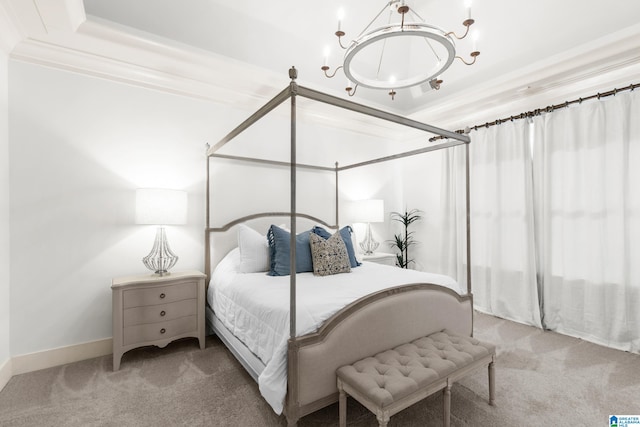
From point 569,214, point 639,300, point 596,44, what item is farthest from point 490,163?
point 639,300

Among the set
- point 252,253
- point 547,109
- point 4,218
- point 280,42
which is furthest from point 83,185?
point 547,109

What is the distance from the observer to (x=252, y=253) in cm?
278

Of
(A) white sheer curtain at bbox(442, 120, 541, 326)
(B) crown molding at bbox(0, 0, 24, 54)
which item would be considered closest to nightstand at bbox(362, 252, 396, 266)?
(A) white sheer curtain at bbox(442, 120, 541, 326)

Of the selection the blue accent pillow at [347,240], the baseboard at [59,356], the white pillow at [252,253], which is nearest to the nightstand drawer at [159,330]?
the baseboard at [59,356]

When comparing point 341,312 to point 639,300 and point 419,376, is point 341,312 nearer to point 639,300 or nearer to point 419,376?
point 419,376

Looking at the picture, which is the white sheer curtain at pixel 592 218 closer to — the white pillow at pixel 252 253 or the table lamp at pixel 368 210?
the table lamp at pixel 368 210

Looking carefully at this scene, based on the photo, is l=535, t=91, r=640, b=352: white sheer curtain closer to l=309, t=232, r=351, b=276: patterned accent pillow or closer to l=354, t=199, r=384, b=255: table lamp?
l=354, t=199, r=384, b=255: table lamp

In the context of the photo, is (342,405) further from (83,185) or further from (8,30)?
Answer: (8,30)

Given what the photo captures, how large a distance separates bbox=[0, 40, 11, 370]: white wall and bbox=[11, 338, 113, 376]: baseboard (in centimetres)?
11

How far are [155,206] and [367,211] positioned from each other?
2441 millimetres

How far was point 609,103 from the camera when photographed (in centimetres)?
273

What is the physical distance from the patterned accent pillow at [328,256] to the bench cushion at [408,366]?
0.93 m

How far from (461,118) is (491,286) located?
2.13 m

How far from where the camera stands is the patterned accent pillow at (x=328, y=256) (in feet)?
8.70
